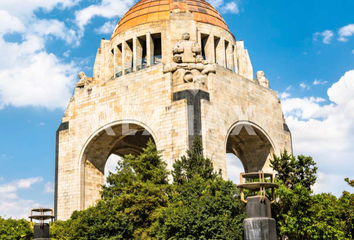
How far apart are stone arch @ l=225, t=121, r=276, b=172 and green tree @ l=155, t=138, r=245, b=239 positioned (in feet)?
27.5

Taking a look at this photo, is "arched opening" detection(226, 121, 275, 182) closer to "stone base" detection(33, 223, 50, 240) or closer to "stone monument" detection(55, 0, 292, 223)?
"stone monument" detection(55, 0, 292, 223)

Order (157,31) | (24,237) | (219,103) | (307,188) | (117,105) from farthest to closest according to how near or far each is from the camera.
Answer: (157,31) < (117,105) < (219,103) < (24,237) < (307,188)

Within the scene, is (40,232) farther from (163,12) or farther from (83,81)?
(163,12)

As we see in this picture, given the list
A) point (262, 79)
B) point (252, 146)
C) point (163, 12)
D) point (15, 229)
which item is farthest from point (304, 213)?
point (163, 12)

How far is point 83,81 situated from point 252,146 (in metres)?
10.4

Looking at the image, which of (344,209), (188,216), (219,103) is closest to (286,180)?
(344,209)

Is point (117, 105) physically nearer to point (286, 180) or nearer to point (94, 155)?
point (94, 155)

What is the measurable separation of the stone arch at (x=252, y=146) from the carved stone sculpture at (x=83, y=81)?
8.72 metres

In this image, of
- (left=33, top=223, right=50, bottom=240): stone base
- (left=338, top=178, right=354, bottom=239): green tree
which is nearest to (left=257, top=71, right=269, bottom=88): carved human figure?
(left=338, top=178, right=354, bottom=239): green tree

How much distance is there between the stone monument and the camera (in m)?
23.2

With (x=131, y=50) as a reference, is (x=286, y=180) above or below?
below

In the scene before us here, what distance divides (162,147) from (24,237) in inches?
288

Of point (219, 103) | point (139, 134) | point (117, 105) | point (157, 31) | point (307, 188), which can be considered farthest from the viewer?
point (139, 134)

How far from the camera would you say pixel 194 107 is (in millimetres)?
22703
